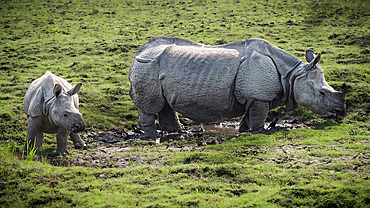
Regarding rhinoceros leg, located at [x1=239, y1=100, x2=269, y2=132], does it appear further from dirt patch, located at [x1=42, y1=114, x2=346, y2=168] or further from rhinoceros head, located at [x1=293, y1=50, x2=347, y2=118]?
rhinoceros head, located at [x1=293, y1=50, x2=347, y2=118]

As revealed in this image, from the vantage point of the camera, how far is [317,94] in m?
10.8

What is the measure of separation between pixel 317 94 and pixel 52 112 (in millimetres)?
6341

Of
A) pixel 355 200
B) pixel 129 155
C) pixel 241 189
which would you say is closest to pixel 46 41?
pixel 129 155

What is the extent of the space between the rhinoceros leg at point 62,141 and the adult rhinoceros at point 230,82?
2976mm

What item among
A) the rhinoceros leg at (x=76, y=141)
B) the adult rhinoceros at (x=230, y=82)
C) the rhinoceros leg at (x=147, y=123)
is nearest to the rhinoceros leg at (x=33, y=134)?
the rhinoceros leg at (x=76, y=141)

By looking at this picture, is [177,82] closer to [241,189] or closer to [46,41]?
[241,189]

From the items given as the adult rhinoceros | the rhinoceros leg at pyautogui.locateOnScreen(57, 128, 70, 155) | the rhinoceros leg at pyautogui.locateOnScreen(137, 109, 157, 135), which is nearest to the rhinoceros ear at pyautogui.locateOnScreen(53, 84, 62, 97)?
the rhinoceros leg at pyautogui.locateOnScreen(57, 128, 70, 155)

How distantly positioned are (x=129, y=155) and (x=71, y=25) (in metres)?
16.5

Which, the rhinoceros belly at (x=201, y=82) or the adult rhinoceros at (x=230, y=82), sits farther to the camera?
the rhinoceros belly at (x=201, y=82)

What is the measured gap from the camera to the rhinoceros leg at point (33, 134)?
9.70m

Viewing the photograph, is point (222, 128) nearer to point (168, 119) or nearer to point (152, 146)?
point (168, 119)

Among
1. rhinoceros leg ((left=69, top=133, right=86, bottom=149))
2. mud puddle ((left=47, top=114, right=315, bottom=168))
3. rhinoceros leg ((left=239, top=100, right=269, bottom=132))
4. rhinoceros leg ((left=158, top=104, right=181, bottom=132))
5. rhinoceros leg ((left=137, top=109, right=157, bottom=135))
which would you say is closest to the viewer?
mud puddle ((left=47, top=114, right=315, bottom=168))

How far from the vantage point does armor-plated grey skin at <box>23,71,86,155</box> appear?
9195mm

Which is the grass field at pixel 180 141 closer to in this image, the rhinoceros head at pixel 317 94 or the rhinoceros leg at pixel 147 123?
the rhinoceros head at pixel 317 94
